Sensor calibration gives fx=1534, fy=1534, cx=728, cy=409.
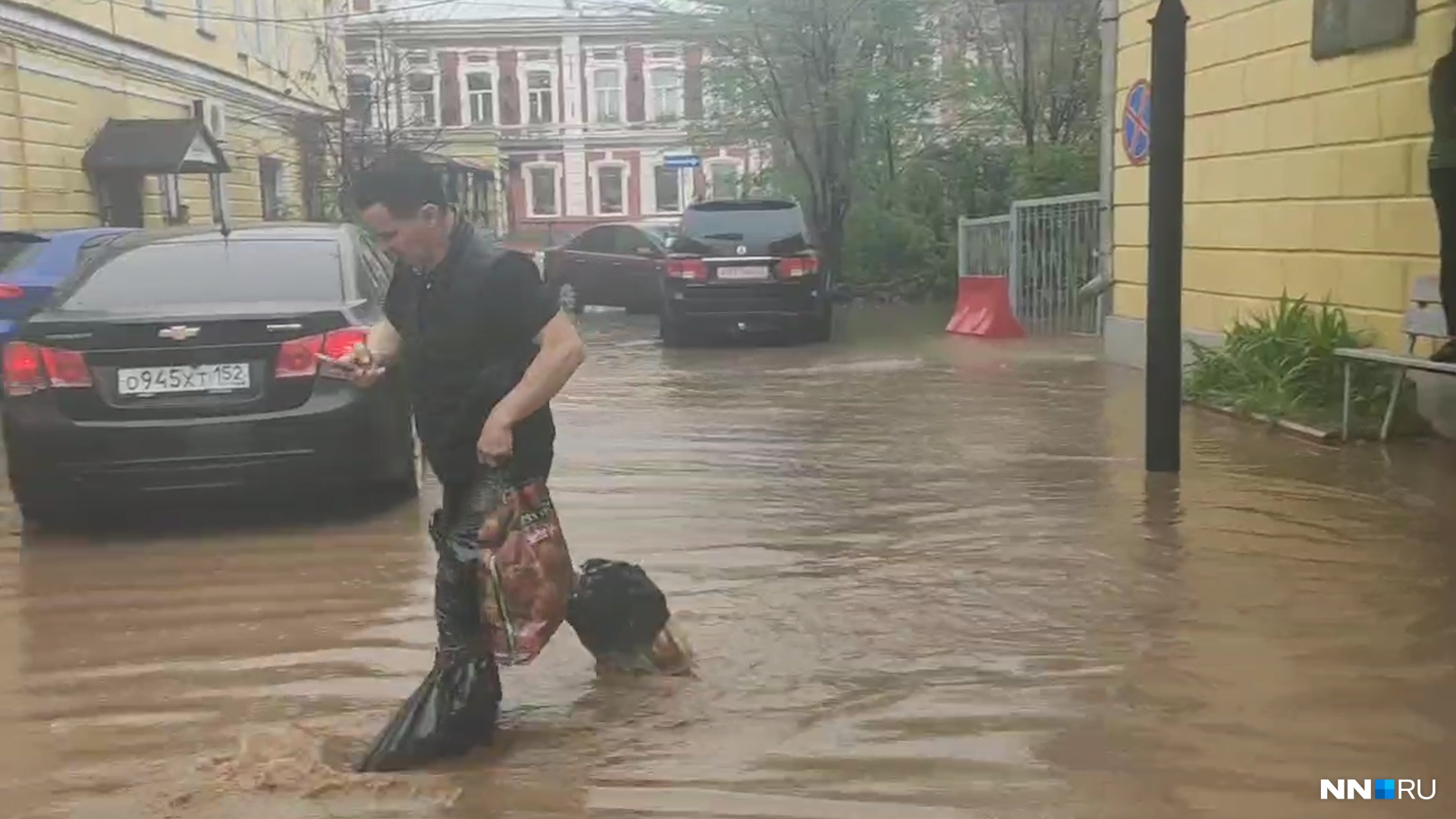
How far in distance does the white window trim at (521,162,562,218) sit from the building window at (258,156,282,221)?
23.7 metres

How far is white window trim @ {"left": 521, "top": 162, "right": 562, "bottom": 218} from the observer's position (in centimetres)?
5559

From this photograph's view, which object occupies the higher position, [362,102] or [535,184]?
[362,102]

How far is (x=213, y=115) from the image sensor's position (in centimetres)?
2769

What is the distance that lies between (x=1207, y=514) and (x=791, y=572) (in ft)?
6.62

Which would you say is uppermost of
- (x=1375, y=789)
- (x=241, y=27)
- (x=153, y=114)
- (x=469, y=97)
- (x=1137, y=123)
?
(x=469, y=97)

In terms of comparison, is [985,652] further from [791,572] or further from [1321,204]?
[1321,204]

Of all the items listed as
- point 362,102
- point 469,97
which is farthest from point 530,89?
point 362,102

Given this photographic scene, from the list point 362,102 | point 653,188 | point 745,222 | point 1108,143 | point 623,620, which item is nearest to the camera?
point 623,620

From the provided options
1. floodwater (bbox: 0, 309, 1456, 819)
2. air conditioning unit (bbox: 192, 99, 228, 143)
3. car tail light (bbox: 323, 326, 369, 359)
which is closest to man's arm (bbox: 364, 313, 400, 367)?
floodwater (bbox: 0, 309, 1456, 819)

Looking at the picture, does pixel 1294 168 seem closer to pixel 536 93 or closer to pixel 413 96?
pixel 413 96

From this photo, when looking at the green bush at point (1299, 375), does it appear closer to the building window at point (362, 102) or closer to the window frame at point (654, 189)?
→ the building window at point (362, 102)

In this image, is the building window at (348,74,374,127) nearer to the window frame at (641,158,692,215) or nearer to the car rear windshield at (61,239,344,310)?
the window frame at (641,158,692,215)

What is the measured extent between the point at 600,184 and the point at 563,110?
2939 millimetres

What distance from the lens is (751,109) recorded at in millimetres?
25672
